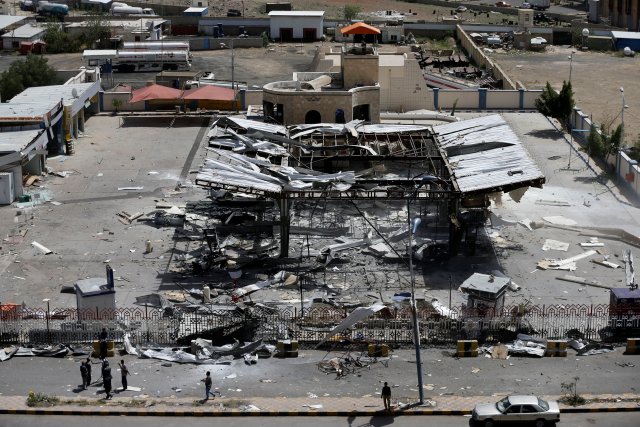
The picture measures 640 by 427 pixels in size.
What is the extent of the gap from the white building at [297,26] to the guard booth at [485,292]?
62418mm

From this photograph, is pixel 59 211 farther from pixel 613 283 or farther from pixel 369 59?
pixel 613 283

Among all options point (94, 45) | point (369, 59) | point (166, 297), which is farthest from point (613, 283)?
point (94, 45)

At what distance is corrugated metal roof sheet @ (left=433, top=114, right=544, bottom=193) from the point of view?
42.5 metres

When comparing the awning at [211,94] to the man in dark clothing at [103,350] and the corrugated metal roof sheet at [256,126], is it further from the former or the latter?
the man in dark clothing at [103,350]

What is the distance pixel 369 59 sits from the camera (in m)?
60.0

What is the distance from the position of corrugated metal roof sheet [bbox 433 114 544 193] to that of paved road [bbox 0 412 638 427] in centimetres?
1264

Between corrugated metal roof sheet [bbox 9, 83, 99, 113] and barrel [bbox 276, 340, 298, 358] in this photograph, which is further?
corrugated metal roof sheet [bbox 9, 83, 99, 113]

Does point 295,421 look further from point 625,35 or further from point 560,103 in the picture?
point 625,35

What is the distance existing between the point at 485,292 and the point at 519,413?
7924mm

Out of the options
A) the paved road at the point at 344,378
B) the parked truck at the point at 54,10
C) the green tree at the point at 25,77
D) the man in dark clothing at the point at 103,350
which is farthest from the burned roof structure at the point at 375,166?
the parked truck at the point at 54,10

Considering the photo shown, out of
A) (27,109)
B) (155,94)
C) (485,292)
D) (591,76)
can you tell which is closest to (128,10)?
(155,94)

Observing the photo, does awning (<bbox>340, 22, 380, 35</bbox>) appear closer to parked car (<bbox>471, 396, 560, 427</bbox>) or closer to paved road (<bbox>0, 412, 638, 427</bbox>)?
paved road (<bbox>0, 412, 638, 427</bbox>)

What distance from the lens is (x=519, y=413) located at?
2995 cm

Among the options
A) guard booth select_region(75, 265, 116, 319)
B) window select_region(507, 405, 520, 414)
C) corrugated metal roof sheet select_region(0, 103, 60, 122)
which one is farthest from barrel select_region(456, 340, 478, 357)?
corrugated metal roof sheet select_region(0, 103, 60, 122)
